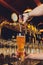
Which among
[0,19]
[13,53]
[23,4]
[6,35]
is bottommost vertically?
[13,53]

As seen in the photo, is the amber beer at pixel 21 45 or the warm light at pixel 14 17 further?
the warm light at pixel 14 17

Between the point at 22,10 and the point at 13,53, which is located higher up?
the point at 22,10

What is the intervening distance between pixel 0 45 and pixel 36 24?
1.20ft

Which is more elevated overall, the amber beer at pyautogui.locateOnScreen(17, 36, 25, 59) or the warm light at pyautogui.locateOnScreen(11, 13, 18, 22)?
the warm light at pyautogui.locateOnScreen(11, 13, 18, 22)

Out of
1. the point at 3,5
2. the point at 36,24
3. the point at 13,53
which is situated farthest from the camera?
the point at 3,5

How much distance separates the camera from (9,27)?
996 millimetres

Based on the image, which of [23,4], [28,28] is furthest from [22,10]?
[28,28]

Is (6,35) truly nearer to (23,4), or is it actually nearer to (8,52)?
(8,52)

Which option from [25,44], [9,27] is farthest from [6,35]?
[25,44]

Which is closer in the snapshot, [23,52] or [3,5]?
[23,52]

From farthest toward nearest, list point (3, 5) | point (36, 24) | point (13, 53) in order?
point (3, 5), point (13, 53), point (36, 24)

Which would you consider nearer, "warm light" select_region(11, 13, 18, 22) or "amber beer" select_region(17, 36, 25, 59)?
"amber beer" select_region(17, 36, 25, 59)

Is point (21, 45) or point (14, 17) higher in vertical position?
point (14, 17)

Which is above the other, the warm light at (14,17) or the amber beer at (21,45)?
the warm light at (14,17)
